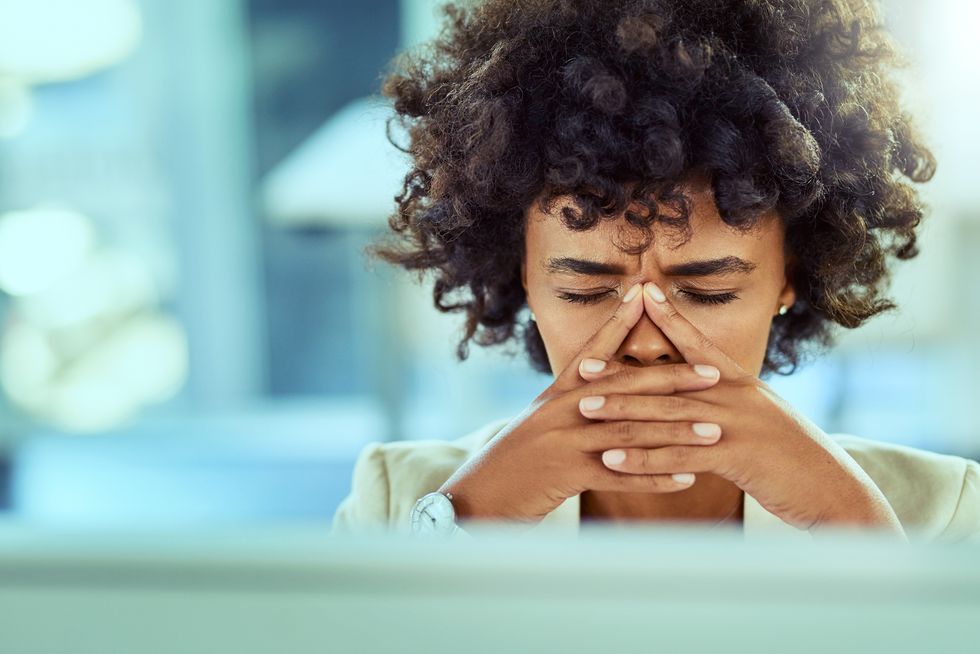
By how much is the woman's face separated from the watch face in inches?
9.6

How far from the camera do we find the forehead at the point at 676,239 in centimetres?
124

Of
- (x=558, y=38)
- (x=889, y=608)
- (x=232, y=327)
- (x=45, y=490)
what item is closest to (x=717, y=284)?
(x=558, y=38)

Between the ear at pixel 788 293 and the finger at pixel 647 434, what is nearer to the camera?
the finger at pixel 647 434

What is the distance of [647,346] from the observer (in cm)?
121

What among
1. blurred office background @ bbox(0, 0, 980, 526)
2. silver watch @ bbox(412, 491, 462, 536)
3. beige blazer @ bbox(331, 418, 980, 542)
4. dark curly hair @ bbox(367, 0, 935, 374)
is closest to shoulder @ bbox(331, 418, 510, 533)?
beige blazer @ bbox(331, 418, 980, 542)

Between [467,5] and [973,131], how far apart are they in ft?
8.79

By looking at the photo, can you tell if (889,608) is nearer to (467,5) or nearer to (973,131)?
(467,5)

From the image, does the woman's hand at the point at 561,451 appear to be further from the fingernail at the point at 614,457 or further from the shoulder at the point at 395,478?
the shoulder at the point at 395,478

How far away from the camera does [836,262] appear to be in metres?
1.39

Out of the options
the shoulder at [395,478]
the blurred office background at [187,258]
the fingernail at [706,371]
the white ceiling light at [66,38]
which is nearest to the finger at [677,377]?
the fingernail at [706,371]

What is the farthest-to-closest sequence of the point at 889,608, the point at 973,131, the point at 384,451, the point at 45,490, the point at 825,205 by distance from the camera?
the point at 45,490
the point at 973,131
the point at 384,451
the point at 825,205
the point at 889,608

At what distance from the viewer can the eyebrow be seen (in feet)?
4.06

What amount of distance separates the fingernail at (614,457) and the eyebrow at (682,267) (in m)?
0.23

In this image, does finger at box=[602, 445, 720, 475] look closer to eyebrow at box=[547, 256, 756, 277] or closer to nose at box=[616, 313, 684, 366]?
nose at box=[616, 313, 684, 366]
